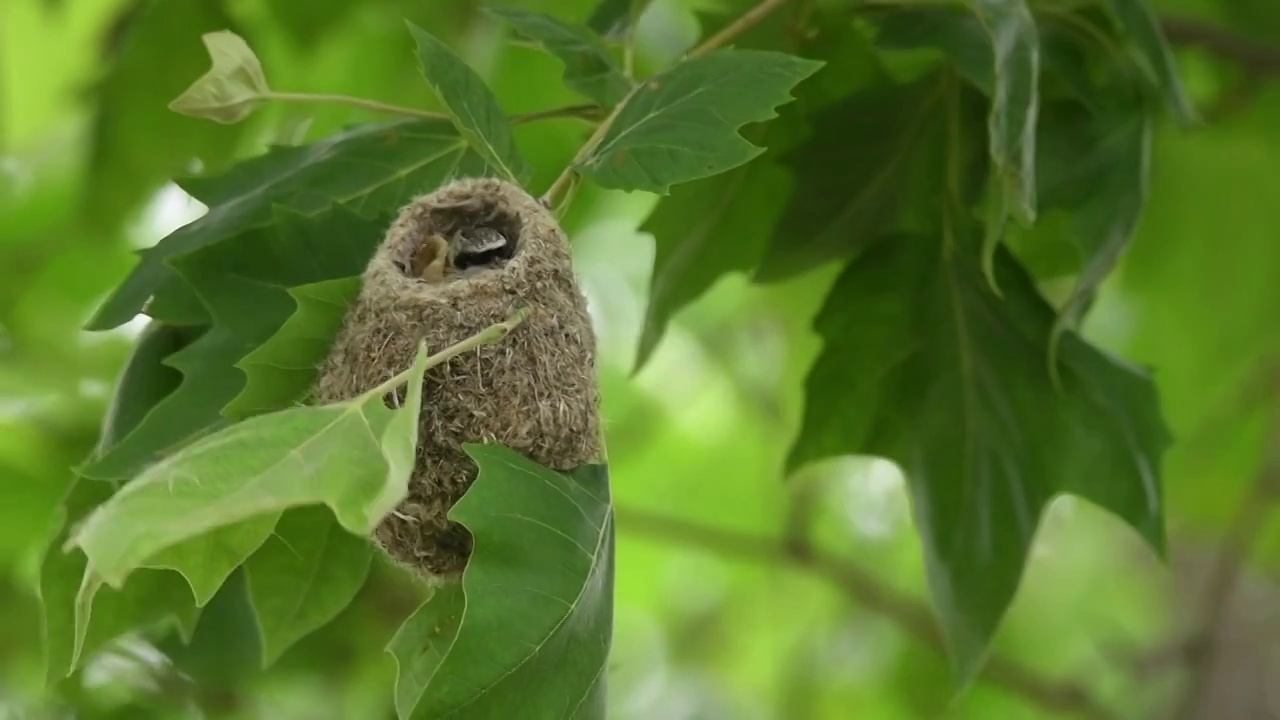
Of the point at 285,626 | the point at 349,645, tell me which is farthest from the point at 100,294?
the point at 285,626

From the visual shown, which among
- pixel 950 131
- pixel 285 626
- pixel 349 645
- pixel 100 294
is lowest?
pixel 349 645

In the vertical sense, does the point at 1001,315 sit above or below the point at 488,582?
below

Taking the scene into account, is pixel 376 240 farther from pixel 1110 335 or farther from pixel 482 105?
pixel 1110 335

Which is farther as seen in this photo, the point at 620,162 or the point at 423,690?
the point at 620,162

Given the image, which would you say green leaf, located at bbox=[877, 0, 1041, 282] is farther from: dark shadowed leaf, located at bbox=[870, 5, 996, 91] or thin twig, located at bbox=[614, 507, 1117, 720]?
thin twig, located at bbox=[614, 507, 1117, 720]

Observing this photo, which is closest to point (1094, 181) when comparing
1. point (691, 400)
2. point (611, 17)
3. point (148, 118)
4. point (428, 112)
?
point (611, 17)

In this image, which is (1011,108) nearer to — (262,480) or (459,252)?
(459,252)

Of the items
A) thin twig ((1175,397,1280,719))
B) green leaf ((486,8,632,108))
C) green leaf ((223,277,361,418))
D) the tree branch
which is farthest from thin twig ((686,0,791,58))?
thin twig ((1175,397,1280,719))
